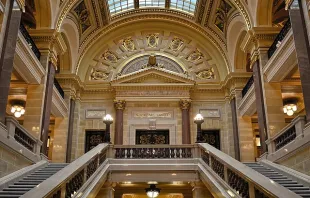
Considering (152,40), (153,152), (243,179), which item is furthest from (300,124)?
(152,40)

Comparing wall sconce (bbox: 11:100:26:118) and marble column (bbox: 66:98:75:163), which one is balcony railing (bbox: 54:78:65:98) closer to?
marble column (bbox: 66:98:75:163)

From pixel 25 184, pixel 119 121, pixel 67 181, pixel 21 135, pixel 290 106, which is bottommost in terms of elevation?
pixel 67 181

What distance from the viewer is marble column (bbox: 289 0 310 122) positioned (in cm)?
993

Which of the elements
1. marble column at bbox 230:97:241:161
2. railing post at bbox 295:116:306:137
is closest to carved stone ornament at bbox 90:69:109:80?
marble column at bbox 230:97:241:161

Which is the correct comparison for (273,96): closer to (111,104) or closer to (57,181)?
(111,104)

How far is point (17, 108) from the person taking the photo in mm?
15734

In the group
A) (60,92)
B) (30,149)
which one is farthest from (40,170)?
(60,92)

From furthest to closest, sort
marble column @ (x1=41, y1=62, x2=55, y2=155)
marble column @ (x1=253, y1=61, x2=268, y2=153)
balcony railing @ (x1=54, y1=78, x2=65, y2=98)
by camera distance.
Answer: balcony railing @ (x1=54, y1=78, x2=65, y2=98), marble column @ (x1=41, y1=62, x2=55, y2=155), marble column @ (x1=253, y1=61, x2=268, y2=153)

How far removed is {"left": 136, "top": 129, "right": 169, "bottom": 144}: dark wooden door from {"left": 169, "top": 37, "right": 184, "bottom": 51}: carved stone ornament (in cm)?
470

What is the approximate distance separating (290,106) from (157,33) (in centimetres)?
846

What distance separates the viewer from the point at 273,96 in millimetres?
13672

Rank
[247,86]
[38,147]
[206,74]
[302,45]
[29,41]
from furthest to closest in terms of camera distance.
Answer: [206,74]
[247,86]
[29,41]
[38,147]
[302,45]

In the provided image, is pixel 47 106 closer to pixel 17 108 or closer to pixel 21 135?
pixel 17 108

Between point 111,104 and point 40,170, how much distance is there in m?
8.15
